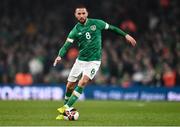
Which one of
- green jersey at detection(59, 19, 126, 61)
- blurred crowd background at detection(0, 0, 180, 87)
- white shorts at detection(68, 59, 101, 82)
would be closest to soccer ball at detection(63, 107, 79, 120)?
white shorts at detection(68, 59, 101, 82)

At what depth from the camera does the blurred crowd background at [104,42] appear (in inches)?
1157

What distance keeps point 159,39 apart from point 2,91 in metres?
7.49

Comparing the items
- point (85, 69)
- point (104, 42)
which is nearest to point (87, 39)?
point (85, 69)

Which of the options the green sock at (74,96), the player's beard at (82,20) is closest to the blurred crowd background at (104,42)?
the player's beard at (82,20)

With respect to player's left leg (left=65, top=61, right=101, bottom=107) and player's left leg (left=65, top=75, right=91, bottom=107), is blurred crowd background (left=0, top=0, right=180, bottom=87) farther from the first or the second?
player's left leg (left=65, top=75, right=91, bottom=107)

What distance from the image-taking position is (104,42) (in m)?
33.1

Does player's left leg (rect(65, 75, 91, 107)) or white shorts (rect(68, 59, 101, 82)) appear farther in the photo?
white shorts (rect(68, 59, 101, 82))

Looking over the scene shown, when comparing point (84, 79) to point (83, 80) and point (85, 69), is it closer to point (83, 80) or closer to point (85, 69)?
point (83, 80)

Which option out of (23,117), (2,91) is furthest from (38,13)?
(23,117)

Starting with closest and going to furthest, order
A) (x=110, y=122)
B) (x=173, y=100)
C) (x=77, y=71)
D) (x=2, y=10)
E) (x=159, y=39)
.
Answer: (x=110, y=122) → (x=77, y=71) → (x=173, y=100) → (x=159, y=39) → (x=2, y=10)

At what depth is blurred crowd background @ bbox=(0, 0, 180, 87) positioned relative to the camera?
29.4 metres

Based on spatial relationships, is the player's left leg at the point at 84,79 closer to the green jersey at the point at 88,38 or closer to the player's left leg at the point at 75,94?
the player's left leg at the point at 75,94

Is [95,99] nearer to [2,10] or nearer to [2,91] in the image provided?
[2,91]

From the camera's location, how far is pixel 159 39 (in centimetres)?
3050
